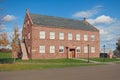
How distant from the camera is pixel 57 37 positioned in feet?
152

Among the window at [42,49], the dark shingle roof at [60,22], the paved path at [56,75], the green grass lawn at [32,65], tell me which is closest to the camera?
the paved path at [56,75]

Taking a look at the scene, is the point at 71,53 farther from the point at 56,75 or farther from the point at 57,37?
the point at 56,75

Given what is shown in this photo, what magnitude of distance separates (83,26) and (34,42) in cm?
1572

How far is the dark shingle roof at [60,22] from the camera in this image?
45287 millimetres

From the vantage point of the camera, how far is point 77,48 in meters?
49.9

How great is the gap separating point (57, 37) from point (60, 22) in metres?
4.50

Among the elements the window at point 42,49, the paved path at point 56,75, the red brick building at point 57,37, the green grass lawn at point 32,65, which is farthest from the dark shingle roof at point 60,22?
the paved path at point 56,75

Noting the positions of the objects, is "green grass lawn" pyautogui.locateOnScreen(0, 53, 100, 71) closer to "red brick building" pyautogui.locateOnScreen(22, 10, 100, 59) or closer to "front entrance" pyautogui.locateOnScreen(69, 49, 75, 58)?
"red brick building" pyautogui.locateOnScreen(22, 10, 100, 59)

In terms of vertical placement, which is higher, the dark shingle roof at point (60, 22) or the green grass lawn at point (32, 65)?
the dark shingle roof at point (60, 22)

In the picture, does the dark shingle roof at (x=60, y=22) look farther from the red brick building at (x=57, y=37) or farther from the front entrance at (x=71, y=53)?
the front entrance at (x=71, y=53)

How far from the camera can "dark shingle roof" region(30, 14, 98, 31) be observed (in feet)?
149

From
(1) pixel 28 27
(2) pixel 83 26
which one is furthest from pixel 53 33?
(2) pixel 83 26

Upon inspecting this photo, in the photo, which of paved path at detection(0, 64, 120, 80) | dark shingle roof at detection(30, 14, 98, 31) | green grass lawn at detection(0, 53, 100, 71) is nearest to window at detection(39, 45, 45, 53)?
dark shingle roof at detection(30, 14, 98, 31)

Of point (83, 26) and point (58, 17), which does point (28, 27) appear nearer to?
point (58, 17)
